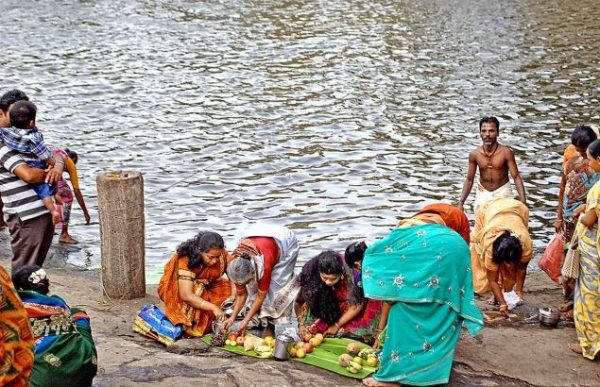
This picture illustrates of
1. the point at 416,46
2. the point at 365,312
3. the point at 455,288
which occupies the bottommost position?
the point at 365,312

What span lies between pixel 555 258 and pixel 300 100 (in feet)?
28.5

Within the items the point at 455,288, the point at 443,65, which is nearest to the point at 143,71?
the point at 443,65

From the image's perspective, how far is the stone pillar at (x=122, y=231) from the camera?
8.09 meters

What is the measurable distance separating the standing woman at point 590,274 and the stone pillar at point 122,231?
377cm

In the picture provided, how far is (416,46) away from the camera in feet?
68.0

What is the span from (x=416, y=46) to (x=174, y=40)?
573cm

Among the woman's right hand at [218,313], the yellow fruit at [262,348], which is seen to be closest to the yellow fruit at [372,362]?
the yellow fruit at [262,348]

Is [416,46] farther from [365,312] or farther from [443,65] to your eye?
[365,312]

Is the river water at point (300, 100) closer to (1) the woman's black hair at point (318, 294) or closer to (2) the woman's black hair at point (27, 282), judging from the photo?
(1) the woman's black hair at point (318, 294)

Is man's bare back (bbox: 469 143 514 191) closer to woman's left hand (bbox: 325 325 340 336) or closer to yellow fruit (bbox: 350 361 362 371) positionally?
woman's left hand (bbox: 325 325 340 336)

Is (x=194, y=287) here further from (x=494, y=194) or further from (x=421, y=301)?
(x=494, y=194)

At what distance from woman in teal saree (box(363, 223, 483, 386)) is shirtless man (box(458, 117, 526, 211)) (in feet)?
9.47

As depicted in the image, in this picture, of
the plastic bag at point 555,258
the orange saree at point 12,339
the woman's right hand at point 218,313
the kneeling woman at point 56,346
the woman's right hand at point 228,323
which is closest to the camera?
the orange saree at point 12,339

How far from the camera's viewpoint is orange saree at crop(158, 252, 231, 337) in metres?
7.41
